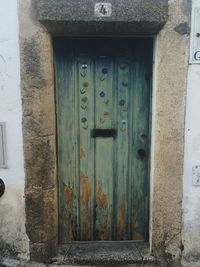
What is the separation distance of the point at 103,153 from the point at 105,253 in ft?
3.61

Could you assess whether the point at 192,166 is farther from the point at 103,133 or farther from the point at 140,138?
the point at 103,133

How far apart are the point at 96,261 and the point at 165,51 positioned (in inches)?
90.8

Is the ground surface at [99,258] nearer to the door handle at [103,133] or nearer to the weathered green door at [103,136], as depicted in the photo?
the weathered green door at [103,136]

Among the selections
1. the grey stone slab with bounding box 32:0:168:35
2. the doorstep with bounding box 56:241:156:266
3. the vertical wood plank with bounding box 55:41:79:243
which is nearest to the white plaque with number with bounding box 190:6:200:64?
the grey stone slab with bounding box 32:0:168:35

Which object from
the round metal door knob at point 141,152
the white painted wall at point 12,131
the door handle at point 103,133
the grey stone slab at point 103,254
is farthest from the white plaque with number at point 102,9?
the grey stone slab at point 103,254

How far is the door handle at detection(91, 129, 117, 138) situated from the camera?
135 inches

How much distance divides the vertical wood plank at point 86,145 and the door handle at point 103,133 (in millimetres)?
50

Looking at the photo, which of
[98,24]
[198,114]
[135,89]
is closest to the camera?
[98,24]

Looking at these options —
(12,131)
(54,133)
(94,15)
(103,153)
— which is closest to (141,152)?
(103,153)

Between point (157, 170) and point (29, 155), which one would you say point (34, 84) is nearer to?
point (29, 155)

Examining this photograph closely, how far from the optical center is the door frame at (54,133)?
3.02 meters

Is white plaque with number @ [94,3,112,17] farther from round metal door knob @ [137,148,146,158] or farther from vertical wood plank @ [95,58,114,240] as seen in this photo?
round metal door knob @ [137,148,146,158]

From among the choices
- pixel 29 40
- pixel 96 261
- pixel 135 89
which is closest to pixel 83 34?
pixel 29 40

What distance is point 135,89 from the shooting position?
336cm
